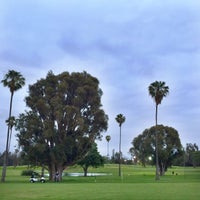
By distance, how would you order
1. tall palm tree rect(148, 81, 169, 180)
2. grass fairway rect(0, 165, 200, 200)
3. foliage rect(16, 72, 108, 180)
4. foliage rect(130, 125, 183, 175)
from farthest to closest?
foliage rect(130, 125, 183, 175) → tall palm tree rect(148, 81, 169, 180) → foliage rect(16, 72, 108, 180) → grass fairway rect(0, 165, 200, 200)

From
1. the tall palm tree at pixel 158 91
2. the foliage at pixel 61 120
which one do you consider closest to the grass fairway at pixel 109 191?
the foliage at pixel 61 120

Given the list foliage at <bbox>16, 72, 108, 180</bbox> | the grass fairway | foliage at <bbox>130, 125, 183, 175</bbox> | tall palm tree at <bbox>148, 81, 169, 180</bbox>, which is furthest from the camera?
foliage at <bbox>130, 125, 183, 175</bbox>

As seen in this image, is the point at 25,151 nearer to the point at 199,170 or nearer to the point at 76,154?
the point at 76,154

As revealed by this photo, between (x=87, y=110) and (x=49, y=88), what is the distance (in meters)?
7.24

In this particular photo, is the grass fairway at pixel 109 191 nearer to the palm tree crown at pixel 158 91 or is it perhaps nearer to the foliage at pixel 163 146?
the palm tree crown at pixel 158 91

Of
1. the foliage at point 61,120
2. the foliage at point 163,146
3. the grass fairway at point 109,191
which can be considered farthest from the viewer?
the foliage at point 163,146

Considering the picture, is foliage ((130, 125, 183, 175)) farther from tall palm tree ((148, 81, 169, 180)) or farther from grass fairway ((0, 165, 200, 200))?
grass fairway ((0, 165, 200, 200))

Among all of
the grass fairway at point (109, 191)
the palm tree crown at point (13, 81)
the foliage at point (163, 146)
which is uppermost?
the palm tree crown at point (13, 81)

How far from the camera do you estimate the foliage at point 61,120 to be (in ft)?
201

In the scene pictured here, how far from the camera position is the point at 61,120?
62.0 metres

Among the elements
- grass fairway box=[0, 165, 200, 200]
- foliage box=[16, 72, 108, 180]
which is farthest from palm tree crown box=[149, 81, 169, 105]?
grass fairway box=[0, 165, 200, 200]

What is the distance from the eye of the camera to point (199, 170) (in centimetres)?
912

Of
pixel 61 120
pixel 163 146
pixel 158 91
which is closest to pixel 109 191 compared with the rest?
pixel 61 120

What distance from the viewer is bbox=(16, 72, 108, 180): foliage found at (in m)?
61.4
